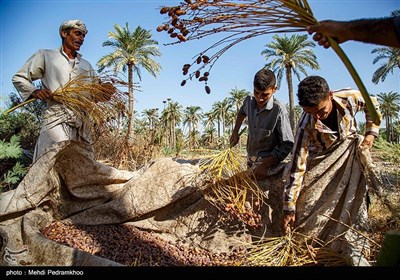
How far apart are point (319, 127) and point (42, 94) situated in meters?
2.21

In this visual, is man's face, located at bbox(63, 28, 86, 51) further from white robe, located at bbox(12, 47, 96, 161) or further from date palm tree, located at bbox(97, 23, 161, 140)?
date palm tree, located at bbox(97, 23, 161, 140)

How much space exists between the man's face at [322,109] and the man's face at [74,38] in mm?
2139

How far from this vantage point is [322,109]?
101 inches

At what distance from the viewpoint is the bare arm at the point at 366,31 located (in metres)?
1.44

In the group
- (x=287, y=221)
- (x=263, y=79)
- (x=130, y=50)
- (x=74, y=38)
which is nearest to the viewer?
(x=287, y=221)

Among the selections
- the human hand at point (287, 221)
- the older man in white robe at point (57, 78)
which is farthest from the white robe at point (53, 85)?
the human hand at point (287, 221)

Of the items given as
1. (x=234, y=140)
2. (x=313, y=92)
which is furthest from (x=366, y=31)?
(x=234, y=140)

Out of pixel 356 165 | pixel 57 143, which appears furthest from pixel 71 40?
pixel 356 165

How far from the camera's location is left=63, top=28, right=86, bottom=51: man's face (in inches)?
129

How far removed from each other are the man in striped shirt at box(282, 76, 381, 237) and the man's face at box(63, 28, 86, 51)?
2.06 m

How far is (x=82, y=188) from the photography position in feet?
9.88

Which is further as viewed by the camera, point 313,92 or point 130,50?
point 130,50

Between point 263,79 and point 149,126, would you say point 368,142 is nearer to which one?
point 263,79

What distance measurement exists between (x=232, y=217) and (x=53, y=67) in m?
2.06
